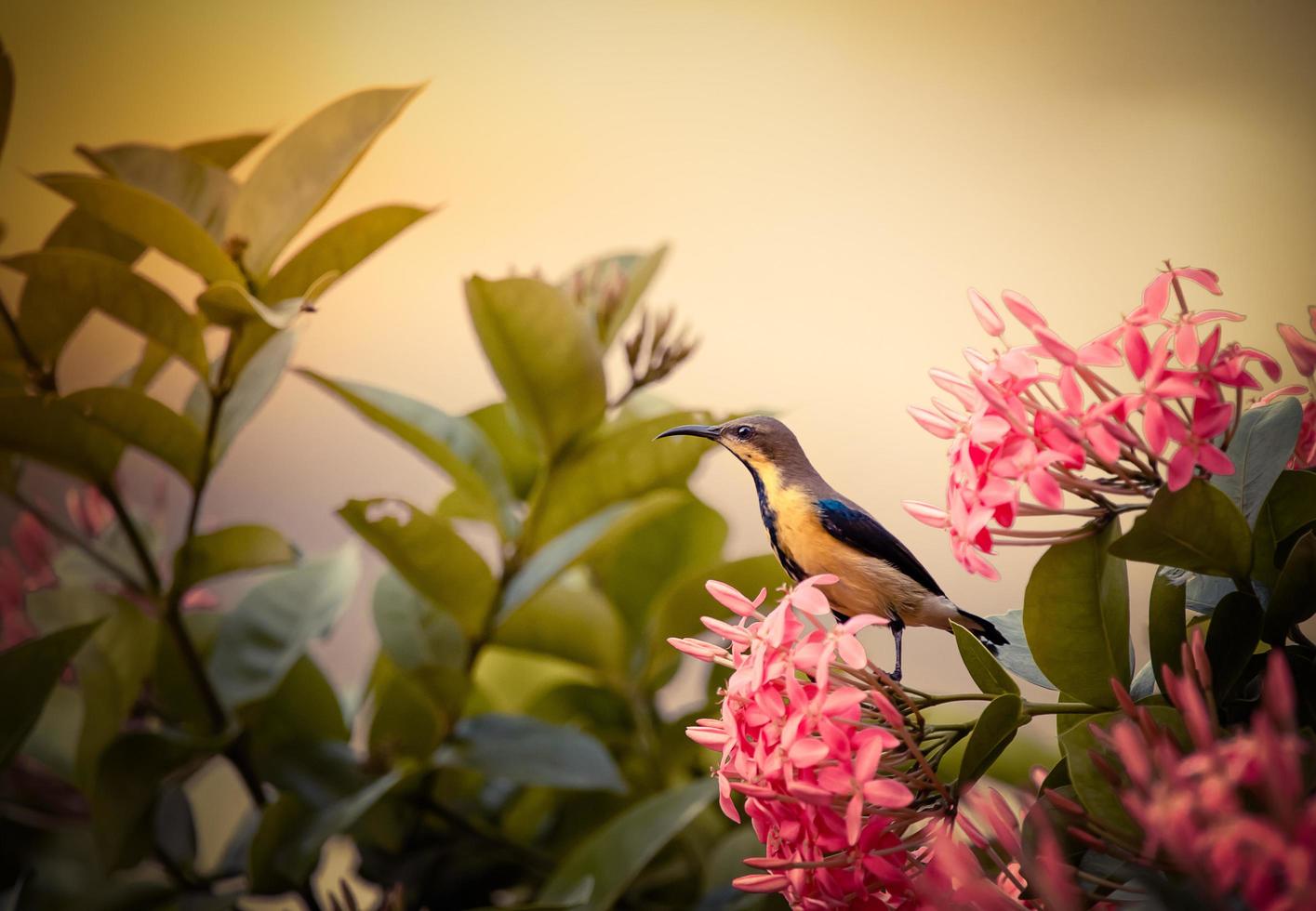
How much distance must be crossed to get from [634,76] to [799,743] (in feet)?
2.36

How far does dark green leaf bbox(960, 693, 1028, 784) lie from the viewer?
0.73ft

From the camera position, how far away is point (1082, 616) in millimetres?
238

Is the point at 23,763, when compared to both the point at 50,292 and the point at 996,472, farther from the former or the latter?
the point at 996,472

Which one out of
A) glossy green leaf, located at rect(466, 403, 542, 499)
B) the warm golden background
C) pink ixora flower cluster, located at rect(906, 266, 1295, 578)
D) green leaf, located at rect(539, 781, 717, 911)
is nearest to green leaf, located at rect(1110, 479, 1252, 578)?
pink ixora flower cluster, located at rect(906, 266, 1295, 578)

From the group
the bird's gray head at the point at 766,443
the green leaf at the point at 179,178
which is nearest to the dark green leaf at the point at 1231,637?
the bird's gray head at the point at 766,443

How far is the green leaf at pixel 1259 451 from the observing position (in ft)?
0.76

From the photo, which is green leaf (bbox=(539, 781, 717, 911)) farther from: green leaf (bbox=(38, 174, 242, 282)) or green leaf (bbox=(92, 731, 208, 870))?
green leaf (bbox=(38, 174, 242, 282))

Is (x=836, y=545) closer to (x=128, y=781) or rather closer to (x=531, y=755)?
(x=531, y=755)

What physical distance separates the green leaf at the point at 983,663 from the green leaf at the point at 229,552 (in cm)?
39

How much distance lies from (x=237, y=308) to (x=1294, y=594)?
39 cm

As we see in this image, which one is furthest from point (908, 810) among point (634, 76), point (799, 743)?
point (634, 76)

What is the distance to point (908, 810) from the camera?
233 millimetres

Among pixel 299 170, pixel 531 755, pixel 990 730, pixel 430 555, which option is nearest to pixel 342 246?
pixel 299 170

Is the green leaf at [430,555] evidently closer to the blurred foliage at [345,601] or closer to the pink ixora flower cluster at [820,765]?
the blurred foliage at [345,601]
